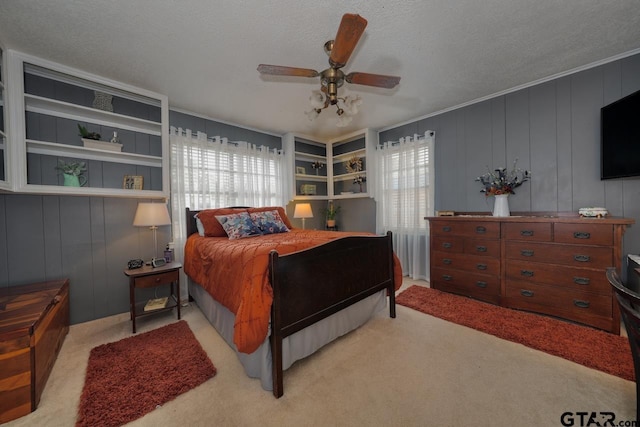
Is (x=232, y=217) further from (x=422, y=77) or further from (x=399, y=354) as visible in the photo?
(x=422, y=77)

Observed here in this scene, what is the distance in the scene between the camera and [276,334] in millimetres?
1479

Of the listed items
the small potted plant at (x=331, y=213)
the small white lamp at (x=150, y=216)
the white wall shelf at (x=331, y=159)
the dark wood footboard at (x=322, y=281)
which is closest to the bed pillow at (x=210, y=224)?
the small white lamp at (x=150, y=216)

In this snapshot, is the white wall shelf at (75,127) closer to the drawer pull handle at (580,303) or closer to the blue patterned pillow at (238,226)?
the blue patterned pillow at (238,226)

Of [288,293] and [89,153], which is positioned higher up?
[89,153]

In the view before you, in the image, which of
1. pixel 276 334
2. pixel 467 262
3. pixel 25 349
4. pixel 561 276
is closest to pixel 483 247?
pixel 467 262

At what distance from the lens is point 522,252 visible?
2480mm

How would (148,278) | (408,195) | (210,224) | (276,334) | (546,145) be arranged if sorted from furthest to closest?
(408,195) < (210,224) < (546,145) < (148,278) < (276,334)

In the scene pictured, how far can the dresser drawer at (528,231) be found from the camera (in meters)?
2.35

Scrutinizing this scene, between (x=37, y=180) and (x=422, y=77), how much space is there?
4.00 metres

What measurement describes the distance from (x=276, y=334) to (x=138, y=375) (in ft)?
3.46

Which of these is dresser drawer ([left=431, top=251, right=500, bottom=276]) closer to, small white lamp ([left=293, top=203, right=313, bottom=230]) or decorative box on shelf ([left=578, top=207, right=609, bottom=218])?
decorative box on shelf ([left=578, top=207, right=609, bottom=218])

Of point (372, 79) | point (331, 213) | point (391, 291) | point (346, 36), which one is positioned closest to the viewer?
point (346, 36)

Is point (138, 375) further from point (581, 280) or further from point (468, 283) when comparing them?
point (581, 280)

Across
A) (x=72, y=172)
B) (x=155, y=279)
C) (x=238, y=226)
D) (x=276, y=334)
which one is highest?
(x=72, y=172)
